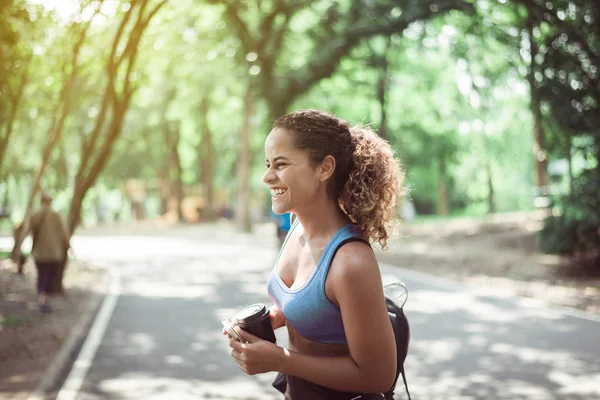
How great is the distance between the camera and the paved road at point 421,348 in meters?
7.21

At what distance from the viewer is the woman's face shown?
7.84 ft

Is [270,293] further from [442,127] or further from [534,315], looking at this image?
[442,127]

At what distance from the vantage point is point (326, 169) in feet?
7.87

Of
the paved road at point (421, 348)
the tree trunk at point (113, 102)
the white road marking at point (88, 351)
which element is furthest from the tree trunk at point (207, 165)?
the white road marking at point (88, 351)

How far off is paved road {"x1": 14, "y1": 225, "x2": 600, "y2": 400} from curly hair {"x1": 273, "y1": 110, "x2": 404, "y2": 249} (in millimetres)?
3693

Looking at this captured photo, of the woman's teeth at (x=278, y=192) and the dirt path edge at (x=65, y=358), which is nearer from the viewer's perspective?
the woman's teeth at (x=278, y=192)

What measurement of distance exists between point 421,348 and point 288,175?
23.2 feet

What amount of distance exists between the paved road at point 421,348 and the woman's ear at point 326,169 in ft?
12.4

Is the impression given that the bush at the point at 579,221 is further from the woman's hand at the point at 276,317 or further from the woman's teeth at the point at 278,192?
the woman's teeth at the point at 278,192

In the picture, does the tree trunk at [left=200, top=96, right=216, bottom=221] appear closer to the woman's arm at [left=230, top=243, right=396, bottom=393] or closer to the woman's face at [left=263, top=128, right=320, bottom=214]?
the woman's face at [left=263, top=128, right=320, bottom=214]

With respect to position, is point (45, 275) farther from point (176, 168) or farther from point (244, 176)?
point (176, 168)

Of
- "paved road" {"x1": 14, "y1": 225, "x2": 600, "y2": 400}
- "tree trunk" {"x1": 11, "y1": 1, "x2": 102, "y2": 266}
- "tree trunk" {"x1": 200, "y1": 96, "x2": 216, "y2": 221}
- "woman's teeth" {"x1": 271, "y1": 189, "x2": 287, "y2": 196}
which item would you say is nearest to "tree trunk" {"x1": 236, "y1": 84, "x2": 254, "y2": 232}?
"tree trunk" {"x1": 200, "y1": 96, "x2": 216, "y2": 221}

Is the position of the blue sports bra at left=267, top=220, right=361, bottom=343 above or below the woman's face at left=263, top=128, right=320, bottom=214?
below

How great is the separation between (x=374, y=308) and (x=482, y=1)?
1909 cm
